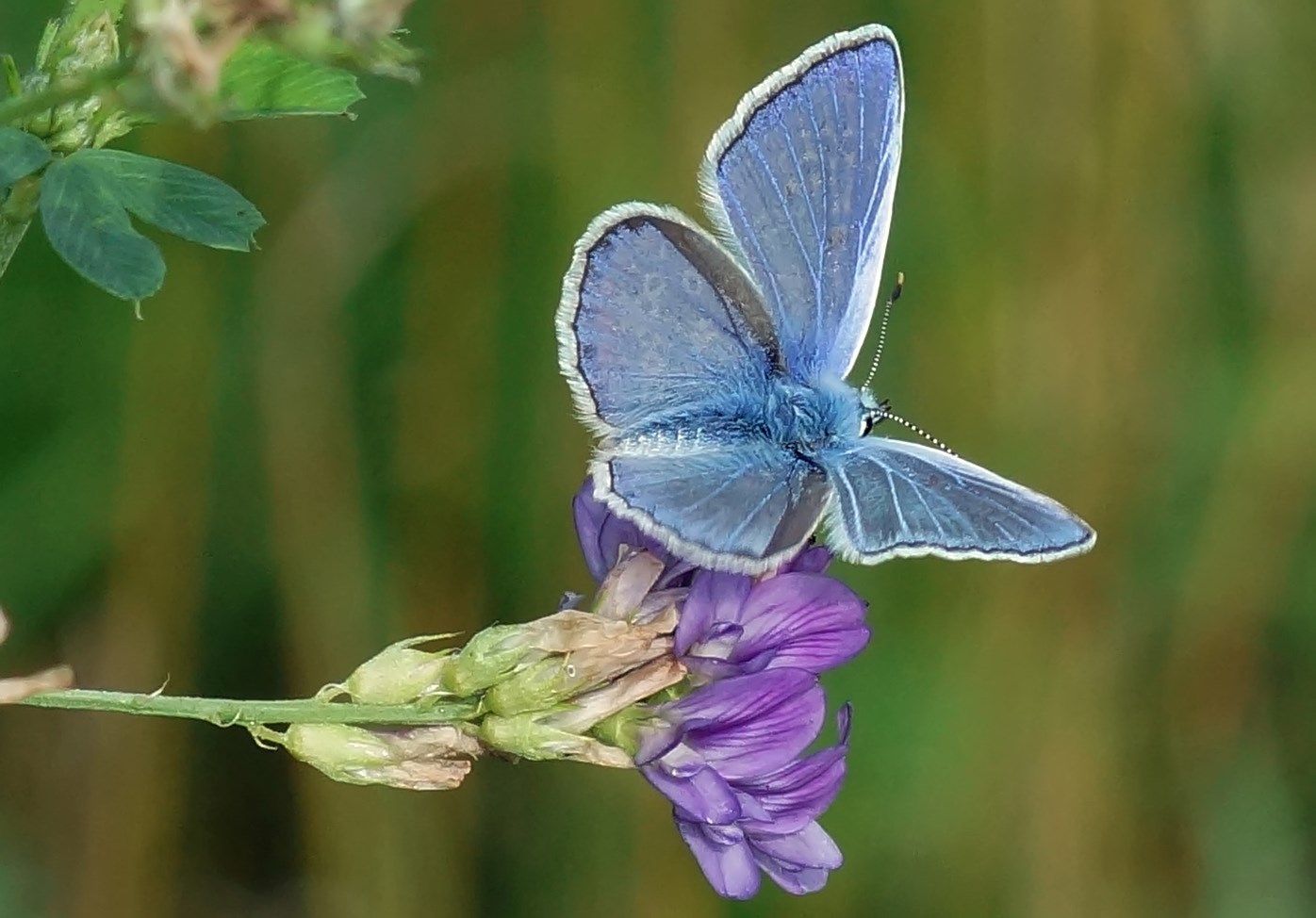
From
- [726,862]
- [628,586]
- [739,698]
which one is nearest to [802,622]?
[739,698]

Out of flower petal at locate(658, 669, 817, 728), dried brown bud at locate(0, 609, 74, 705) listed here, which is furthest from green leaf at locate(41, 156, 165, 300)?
flower petal at locate(658, 669, 817, 728)

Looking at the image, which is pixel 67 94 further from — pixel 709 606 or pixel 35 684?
pixel 709 606

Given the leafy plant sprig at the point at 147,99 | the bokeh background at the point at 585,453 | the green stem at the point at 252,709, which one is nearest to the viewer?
the leafy plant sprig at the point at 147,99

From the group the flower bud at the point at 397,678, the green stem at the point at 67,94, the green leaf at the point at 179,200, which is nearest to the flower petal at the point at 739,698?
the flower bud at the point at 397,678

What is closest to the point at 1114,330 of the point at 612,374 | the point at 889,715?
the point at 889,715

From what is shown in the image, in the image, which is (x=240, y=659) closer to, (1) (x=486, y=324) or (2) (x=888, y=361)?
(1) (x=486, y=324)

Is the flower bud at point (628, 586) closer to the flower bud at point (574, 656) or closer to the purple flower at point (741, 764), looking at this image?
the flower bud at point (574, 656)

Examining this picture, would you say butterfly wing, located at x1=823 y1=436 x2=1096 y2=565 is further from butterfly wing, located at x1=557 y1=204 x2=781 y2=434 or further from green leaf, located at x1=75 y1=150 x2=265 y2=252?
green leaf, located at x1=75 y1=150 x2=265 y2=252

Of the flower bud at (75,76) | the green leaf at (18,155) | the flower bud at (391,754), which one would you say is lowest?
the flower bud at (391,754)
